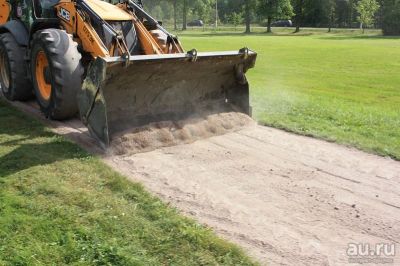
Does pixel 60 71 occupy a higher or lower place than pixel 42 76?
higher

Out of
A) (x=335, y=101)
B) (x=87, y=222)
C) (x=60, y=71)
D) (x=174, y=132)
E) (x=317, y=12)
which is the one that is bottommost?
(x=335, y=101)

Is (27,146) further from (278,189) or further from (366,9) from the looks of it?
(366,9)

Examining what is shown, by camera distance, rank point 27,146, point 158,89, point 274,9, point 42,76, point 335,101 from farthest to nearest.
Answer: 1. point 274,9
2. point 335,101
3. point 42,76
4. point 158,89
5. point 27,146

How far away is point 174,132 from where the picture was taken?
660 cm

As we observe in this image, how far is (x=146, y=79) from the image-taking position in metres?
6.56

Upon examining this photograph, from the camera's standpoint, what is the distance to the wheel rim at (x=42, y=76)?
24.2 ft

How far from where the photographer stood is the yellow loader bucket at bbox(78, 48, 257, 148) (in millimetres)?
5995

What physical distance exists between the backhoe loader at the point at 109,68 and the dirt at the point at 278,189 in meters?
0.55

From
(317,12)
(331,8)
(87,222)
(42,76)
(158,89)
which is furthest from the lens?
(317,12)

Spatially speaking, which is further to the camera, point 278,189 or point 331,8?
point 331,8

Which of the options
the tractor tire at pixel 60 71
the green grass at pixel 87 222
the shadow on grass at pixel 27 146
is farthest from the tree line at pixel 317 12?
the green grass at pixel 87 222

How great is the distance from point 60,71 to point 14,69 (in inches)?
70.4

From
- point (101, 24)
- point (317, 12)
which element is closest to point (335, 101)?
point (101, 24)

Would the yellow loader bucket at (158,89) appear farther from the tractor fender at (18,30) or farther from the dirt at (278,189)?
the tractor fender at (18,30)
